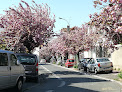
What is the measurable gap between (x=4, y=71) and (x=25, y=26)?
47.6 feet

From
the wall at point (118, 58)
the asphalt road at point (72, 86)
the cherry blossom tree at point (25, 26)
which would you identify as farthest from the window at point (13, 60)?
the wall at point (118, 58)

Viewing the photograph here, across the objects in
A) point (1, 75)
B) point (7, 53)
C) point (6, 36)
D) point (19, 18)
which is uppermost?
point (19, 18)

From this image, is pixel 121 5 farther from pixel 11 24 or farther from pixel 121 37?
pixel 11 24

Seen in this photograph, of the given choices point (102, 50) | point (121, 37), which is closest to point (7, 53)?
point (121, 37)

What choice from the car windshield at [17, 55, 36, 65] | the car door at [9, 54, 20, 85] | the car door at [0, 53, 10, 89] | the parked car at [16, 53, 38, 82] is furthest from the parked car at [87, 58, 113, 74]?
the car door at [0, 53, 10, 89]

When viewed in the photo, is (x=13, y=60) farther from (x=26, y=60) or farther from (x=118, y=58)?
(x=118, y=58)

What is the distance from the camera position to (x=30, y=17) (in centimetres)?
2309

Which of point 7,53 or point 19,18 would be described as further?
point 19,18

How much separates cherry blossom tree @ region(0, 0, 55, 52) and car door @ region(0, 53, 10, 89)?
44.2ft

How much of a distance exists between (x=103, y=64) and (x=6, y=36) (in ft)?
35.3

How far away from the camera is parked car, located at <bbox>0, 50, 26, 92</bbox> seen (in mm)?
8367

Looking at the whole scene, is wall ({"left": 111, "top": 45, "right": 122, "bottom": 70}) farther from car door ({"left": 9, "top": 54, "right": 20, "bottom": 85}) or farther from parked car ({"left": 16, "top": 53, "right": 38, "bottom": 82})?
→ car door ({"left": 9, "top": 54, "right": 20, "bottom": 85})

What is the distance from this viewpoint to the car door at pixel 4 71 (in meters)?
8.23

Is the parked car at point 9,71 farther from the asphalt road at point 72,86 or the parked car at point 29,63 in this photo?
the parked car at point 29,63
